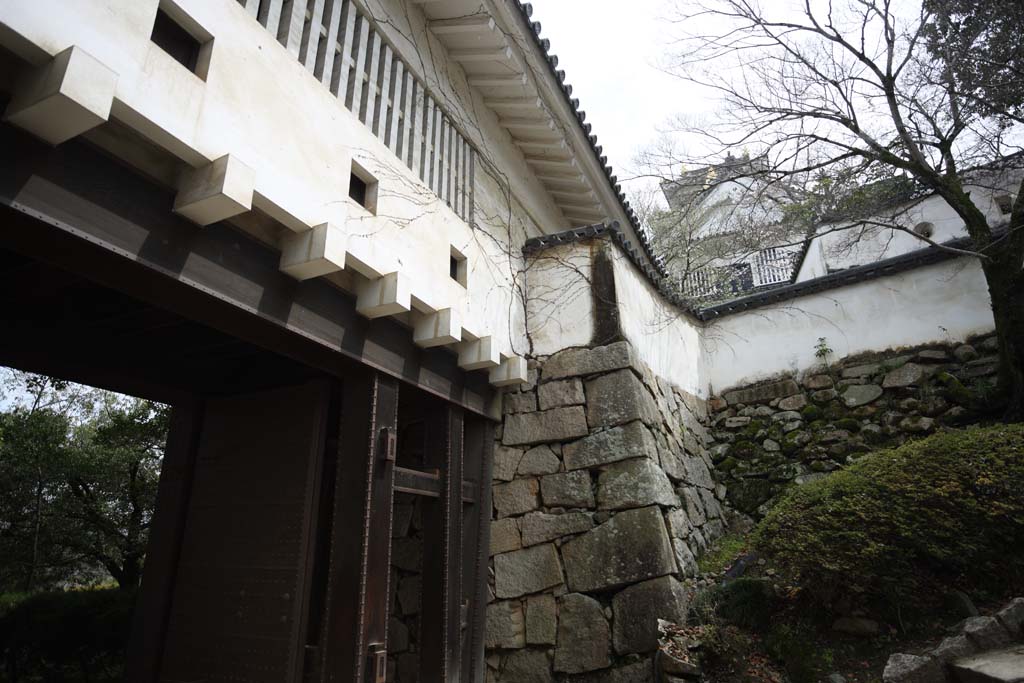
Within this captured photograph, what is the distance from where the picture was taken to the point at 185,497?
15.5 feet

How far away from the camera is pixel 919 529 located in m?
3.73

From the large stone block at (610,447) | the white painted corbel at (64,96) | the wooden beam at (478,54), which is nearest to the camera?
the white painted corbel at (64,96)

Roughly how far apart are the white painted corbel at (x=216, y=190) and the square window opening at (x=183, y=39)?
475 millimetres

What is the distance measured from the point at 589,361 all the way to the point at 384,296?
2386mm

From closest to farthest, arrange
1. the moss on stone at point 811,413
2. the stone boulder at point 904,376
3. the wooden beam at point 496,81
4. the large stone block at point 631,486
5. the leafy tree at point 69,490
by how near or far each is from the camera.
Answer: the large stone block at point 631,486, the wooden beam at point 496,81, the stone boulder at point 904,376, the moss on stone at point 811,413, the leafy tree at point 69,490

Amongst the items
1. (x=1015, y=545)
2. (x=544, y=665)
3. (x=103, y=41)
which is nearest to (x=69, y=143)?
(x=103, y=41)

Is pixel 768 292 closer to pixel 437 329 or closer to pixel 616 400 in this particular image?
pixel 616 400

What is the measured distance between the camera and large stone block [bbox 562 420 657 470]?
480 cm

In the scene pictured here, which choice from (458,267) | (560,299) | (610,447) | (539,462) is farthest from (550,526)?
(458,267)

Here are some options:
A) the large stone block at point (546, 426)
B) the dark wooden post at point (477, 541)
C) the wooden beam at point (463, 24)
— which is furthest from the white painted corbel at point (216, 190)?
the large stone block at point (546, 426)

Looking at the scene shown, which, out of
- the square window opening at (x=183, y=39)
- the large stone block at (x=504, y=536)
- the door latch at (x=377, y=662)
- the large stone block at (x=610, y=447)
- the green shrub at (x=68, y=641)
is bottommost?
the green shrub at (x=68, y=641)

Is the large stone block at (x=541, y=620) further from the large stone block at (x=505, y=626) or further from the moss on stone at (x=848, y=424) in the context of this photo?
the moss on stone at (x=848, y=424)

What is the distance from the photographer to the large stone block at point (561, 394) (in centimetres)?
522

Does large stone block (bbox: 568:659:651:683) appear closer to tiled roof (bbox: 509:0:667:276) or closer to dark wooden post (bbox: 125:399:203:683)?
dark wooden post (bbox: 125:399:203:683)
